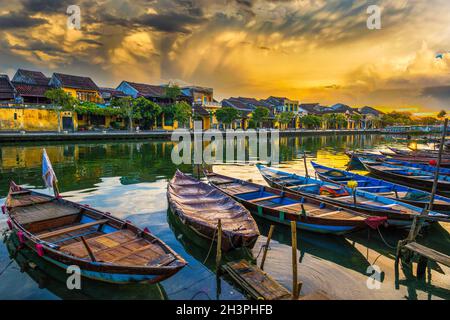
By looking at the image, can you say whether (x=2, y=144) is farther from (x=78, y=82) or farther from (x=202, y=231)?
(x=202, y=231)

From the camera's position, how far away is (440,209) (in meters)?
10.6

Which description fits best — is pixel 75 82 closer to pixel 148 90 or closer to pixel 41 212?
pixel 148 90

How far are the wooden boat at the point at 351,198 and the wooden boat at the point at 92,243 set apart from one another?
712cm

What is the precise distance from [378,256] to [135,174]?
16.6 meters

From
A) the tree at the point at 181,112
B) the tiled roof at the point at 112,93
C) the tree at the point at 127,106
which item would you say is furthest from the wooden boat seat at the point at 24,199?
the tiled roof at the point at 112,93

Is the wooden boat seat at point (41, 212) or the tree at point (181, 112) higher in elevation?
the tree at point (181, 112)

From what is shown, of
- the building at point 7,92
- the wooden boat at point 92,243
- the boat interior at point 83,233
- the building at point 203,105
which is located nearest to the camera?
the wooden boat at point 92,243

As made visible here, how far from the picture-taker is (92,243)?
24.2 ft

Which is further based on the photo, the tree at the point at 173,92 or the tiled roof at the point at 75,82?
the tree at the point at 173,92

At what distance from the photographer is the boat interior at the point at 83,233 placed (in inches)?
258

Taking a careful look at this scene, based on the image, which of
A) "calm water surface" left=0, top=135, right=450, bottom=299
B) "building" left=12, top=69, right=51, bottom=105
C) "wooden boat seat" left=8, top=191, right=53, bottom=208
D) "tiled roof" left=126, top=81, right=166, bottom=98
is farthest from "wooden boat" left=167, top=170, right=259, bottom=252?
"tiled roof" left=126, top=81, right=166, bottom=98

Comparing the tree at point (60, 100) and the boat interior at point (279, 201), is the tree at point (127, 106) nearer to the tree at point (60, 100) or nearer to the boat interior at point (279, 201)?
the tree at point (60, 100)
